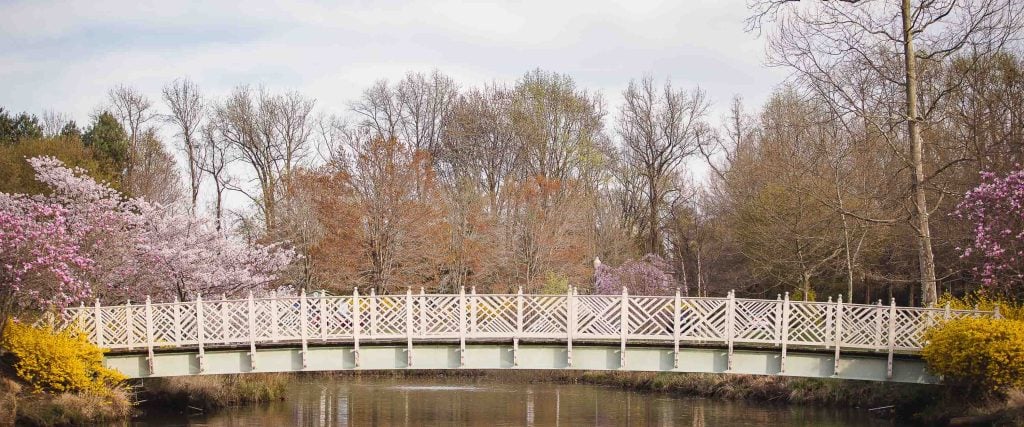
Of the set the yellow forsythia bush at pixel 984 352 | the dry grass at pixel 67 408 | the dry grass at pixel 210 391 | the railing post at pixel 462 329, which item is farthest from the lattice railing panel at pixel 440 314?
the yellow forsythia bush at pixel 984 352

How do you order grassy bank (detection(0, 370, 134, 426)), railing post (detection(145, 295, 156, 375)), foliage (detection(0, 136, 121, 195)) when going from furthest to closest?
foliage (detection(0, 136, 121, 195)) < railing post (detection(145, 295, 156, 375)) < grassy bank (detection(0, 370, 134, 426))

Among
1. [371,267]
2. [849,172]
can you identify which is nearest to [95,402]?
[371,267]

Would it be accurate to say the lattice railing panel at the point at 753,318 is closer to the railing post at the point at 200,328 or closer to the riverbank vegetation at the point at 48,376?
the railing post at the point at 200,328

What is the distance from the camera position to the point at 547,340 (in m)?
24.1

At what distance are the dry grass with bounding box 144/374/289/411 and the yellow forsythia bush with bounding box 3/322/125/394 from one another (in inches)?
170

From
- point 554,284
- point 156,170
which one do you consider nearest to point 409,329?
point 554,284

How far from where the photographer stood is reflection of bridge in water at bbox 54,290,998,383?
23.4 metres

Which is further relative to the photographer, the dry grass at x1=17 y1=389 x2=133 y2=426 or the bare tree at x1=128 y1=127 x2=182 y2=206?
the bare tree at x1=128 y1=127 x2=182 y2=206

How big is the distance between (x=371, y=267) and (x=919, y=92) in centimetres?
2099

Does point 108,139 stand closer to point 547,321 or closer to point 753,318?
point 547,321

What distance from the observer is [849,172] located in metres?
39.0

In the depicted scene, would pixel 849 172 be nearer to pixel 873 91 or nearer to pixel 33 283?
pixel 873 91

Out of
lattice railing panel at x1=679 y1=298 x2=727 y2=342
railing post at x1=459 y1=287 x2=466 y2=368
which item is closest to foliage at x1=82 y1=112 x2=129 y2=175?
railing post at x1=459 y1=287 x2=466 y2=368

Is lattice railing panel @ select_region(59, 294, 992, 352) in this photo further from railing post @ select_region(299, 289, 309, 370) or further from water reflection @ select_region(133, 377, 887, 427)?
water reflection @ select_region(133, 377, 887, 427)
